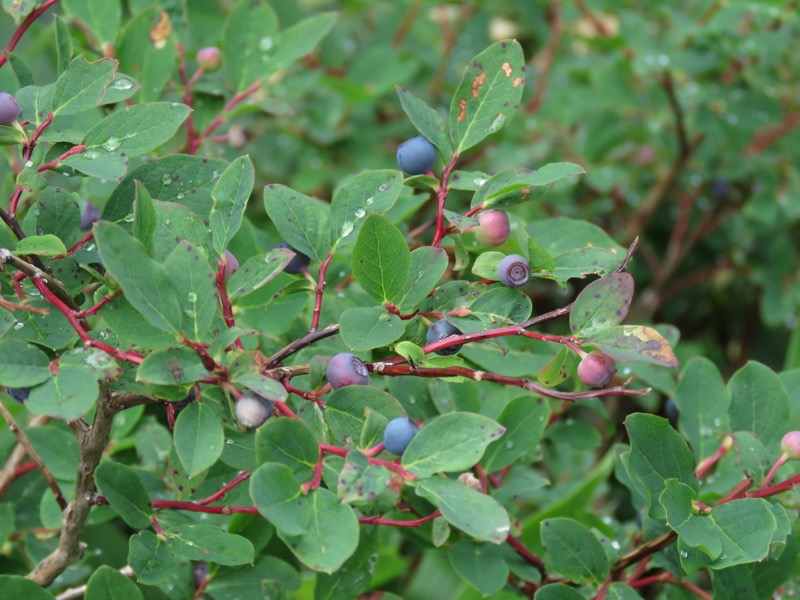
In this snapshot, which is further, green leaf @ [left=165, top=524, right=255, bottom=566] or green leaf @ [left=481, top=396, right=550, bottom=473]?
green leaf @ [left=481, top=396, right=550, bottom=473]

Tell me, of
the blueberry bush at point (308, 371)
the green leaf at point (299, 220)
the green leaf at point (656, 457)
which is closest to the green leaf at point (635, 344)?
the blueberry bush at point (308, 371)

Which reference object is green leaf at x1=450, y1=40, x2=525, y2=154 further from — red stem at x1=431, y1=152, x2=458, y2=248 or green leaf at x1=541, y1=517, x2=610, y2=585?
green leaf at x1=541, y1=517, x2=610, y2=585

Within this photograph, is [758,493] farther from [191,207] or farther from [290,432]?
[191,207]

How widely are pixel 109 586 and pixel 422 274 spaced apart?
352mm

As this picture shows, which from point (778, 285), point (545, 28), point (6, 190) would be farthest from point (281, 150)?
point (778, 285)

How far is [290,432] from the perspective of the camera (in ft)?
1.89

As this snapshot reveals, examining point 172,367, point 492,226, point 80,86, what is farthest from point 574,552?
point 80,86

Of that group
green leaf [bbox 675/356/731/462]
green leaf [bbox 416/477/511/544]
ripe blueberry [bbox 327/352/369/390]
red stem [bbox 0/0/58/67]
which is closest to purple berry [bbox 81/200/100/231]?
red stem [bbox 0/0/58/67]

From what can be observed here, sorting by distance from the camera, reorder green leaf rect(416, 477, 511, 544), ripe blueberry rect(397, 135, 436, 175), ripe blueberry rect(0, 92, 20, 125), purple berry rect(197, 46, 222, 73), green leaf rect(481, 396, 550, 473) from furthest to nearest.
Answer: purple berry rect(197, 46, 222, 73)
green leaf rect(481, 396, 550, 473)
ripe blueberry rect(397, 135, 436, 175)
ripe blueberry rect(0, 92, 20, 125)
green leaf rect(416, 477, 511, 544)

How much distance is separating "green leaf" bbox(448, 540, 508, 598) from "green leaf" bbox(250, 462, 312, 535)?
11.3 inches

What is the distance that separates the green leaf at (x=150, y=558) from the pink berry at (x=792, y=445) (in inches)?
20.0

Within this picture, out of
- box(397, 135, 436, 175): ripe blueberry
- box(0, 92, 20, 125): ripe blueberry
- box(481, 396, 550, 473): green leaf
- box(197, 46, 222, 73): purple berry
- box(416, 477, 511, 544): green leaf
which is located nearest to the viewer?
box(416, 477, 511, 544): green leaf

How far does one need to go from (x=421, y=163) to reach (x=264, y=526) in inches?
14.1

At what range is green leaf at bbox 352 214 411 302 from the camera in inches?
25.2
